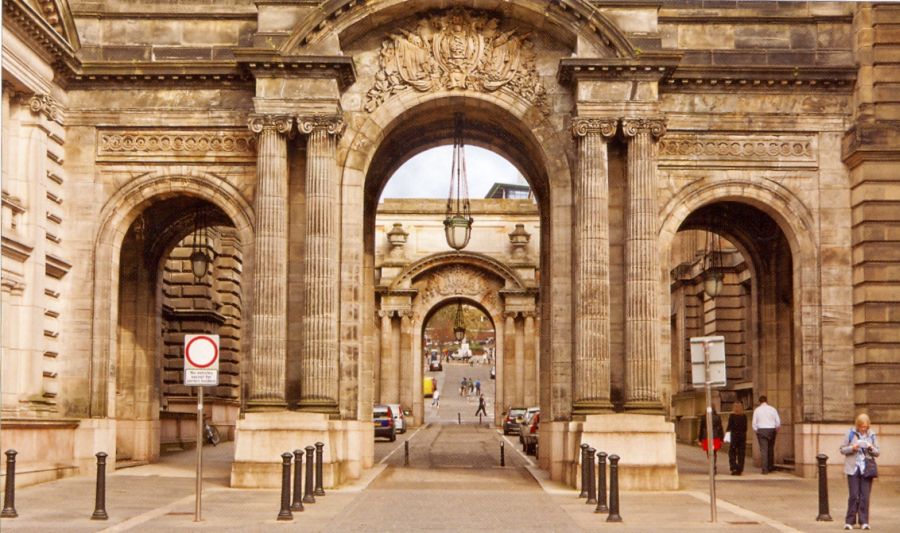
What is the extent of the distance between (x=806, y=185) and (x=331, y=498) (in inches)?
513

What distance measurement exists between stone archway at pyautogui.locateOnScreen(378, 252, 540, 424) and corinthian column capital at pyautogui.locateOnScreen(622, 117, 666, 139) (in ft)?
124

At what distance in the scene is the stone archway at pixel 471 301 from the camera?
6369 cm

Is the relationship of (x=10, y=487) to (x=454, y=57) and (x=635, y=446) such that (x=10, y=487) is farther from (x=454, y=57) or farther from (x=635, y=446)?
(x=454, y=57)

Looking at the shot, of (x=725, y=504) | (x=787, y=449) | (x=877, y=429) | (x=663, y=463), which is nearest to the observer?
(x=725, y=504)

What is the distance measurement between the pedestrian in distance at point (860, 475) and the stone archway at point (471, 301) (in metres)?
46.0

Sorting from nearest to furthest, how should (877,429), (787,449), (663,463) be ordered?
(663,463)
(877,429)
(787,449)

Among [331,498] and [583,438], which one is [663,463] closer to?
[583,438]

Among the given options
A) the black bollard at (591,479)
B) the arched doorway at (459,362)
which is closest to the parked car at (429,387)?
the arched doorway at (459,362)

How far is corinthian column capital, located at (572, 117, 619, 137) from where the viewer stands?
25781 millimetres

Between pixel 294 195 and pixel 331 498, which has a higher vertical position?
pixel 294 195

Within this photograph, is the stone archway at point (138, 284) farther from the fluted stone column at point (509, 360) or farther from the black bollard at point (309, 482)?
the fluted stone column at point (509, 360)

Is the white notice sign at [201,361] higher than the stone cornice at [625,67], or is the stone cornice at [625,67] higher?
the stone cornice at [625,67]

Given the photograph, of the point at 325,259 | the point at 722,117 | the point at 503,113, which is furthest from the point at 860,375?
the point at 325,259

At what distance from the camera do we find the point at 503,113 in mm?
27453
